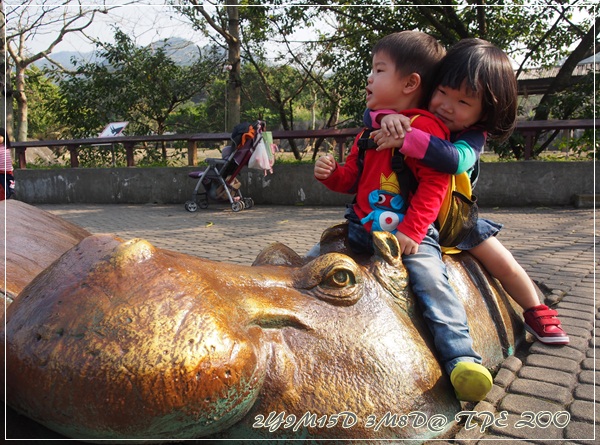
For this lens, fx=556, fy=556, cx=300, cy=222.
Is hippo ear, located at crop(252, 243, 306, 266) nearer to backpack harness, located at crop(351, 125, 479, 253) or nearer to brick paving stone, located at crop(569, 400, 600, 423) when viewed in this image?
backpack harness, located at crop(351, 125, 479, 253)

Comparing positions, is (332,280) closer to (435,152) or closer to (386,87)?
(435,152)

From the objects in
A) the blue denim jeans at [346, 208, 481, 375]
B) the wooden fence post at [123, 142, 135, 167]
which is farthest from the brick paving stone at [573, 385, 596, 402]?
the wooden fence post at [123, 142, 135, 167]

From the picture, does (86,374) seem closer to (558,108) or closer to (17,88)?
(558,108)

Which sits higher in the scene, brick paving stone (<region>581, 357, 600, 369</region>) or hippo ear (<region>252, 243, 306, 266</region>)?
hippo ear (<region>252, 243, 306, 266</region>)

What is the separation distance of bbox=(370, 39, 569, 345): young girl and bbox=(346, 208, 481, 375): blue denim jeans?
1.22ft

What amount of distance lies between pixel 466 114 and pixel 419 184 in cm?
36

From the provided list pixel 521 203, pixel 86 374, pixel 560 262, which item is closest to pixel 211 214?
pixel 521 203

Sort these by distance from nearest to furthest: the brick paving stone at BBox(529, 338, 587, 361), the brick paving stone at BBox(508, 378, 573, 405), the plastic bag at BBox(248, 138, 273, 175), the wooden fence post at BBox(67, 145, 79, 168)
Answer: the brick paving stone at BBox(508, 378, 573, 405) < the brick paving stone at BBox(529, 338, 587, 361) < the plastic bag at BBox(248, 138, 273, 175) < the wooden fence post at BBox(67, 145, 79, 168)

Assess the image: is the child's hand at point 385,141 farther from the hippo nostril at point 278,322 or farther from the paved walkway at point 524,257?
the paved walkway at point 524,257

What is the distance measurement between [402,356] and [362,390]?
0.21 m

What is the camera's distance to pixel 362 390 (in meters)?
1.69

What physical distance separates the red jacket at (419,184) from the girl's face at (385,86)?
82 millimetres

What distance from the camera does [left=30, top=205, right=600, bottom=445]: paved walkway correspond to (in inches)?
83.4

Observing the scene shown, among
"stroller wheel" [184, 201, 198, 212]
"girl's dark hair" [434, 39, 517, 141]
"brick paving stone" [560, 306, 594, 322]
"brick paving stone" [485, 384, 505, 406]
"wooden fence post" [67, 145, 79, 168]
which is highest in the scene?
"girl's dark hair" [434, 39, 517, 141]
